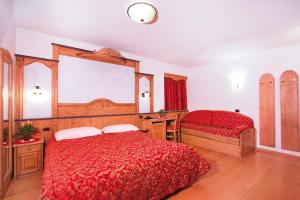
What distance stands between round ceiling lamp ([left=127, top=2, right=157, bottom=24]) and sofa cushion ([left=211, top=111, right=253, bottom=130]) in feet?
10.8

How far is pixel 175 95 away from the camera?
197 inches

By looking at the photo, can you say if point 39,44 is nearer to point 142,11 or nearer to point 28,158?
point 28,158

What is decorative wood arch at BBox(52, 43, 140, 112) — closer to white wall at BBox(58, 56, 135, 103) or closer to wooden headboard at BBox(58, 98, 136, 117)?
white wall at BBox(58, 56, 135, 103)

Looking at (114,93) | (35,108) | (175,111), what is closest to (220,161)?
(175,111)

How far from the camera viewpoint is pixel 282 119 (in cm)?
332

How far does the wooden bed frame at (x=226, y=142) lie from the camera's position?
326cm

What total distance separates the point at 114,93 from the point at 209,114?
3.03m

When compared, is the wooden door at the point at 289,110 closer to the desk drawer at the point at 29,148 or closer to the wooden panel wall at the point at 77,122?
the wooden panel wall at the point at 77,122

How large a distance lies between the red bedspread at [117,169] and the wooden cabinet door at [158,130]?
4.63 ft

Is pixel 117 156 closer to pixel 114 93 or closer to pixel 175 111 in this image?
pixel 114 93

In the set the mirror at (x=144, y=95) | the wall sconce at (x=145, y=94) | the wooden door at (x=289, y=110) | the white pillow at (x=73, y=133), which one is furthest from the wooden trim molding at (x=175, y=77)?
the white pillow at (x=73, y=133)

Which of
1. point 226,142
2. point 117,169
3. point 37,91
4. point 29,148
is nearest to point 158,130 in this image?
point 226,142

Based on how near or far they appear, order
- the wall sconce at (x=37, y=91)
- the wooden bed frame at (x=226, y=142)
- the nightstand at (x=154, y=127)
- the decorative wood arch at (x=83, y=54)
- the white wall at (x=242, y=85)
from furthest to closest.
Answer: the nightstand at (x=154, y=127) < the white wall at (x=242, y=85) < the wooden bed frame at (x=226, y=142) < the decorative wood arch at (x=83, y=54) < the wall sconce at (x=37, y=91)

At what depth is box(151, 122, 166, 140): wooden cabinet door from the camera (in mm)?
3721
